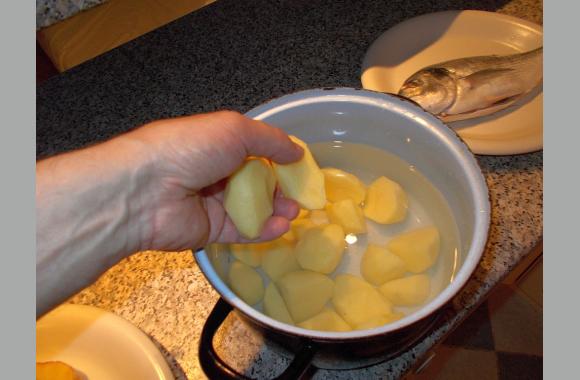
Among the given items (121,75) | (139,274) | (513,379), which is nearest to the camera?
(139,274)

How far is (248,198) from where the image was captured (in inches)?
24.7

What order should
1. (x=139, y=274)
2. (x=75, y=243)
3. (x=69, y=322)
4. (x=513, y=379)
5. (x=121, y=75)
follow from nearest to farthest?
(x=75, y=243)
(x=69, y=322)
(x=139, y=274)
(x=121, y=75)
(x=513, y=379)

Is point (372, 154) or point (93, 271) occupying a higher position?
point (93, 271)

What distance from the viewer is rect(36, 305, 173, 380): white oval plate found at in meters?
0.66

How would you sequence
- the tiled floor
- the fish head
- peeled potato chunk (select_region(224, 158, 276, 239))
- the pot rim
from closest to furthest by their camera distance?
the pot rim < peeled potato chunk (select_region(224, 158, 276, 239)) < the fish head < the tiled floor

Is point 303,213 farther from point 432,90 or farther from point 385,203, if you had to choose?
point 432,90

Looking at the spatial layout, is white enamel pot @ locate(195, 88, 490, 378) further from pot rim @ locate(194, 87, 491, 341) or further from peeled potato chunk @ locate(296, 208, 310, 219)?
peeled potato chunk @ locate(296, 208, 310, 219)

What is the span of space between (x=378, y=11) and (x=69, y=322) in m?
0.88

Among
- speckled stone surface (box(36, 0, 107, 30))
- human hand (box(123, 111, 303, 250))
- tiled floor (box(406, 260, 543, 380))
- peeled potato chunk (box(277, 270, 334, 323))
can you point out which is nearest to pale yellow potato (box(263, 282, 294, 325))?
peeled potato chunk (box(277, 270, 334, 323))

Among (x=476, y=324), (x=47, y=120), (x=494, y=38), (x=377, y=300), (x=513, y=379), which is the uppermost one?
(x=47, y=120)

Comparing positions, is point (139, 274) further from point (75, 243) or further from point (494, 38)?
point (494, 38)

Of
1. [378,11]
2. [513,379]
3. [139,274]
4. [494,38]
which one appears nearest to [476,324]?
[513,379]

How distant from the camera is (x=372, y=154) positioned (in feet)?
2.67

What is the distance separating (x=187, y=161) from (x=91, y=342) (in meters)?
0.32
